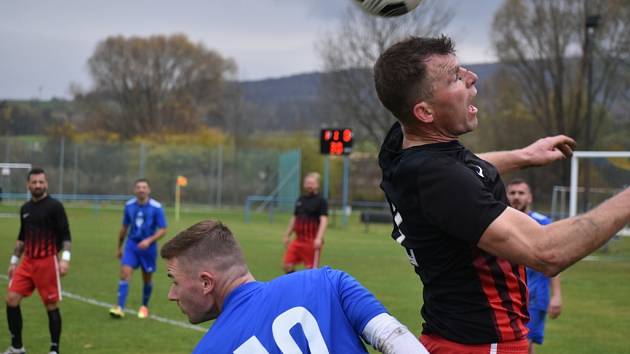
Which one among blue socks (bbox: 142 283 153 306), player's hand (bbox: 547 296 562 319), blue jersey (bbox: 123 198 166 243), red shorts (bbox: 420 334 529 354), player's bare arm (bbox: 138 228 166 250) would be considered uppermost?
red shorts (bbox: 420 334 529 354)

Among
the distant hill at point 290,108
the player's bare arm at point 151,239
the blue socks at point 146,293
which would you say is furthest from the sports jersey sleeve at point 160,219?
the distant hill at point 290,108

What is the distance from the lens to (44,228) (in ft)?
31.4

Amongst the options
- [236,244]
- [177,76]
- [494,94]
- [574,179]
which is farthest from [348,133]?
[177,76]

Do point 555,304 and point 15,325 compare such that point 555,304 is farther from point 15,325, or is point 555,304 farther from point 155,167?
point 155,167

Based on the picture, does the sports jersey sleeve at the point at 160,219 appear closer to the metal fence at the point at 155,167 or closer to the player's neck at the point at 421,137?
the player's neck at the point at 421,137

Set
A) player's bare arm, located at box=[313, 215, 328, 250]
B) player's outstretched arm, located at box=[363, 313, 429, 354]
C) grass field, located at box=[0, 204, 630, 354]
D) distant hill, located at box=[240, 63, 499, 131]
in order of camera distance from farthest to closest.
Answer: distant hill, located at box=[240, 63, 499, 131] → player's bare arm, located at box=[313, 215, 328, 250] → grass field, located at box=[0, 204, 630, 354] → player's outstretched arm, located at box=[363, 313, 429, 354]

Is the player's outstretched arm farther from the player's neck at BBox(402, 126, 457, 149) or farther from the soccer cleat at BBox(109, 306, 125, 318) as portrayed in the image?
the soccer cleat at BBox(109, 306, 125, 318)

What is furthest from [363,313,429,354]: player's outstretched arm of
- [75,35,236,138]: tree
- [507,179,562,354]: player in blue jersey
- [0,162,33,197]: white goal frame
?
[75,35,236,138]: tree

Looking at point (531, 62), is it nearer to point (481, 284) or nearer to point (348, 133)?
point (348, 133)

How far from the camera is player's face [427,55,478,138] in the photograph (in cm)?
265

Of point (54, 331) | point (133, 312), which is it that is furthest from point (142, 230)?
point (54, 331)

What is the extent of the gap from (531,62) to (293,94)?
56.9 metres

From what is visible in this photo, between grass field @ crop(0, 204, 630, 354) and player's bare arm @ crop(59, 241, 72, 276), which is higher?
player's bare arm @ crop(59, 241, 72, 276)

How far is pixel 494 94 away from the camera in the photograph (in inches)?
1802
